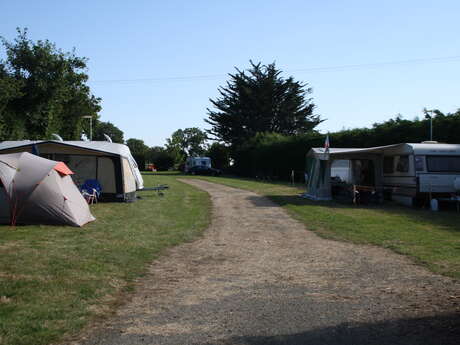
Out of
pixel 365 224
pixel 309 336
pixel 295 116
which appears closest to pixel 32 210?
pixel 365 224

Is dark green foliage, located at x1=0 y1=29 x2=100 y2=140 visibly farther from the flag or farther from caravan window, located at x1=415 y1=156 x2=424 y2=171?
caravan window, located at x1=415 y1=156 x2=424 y2=171

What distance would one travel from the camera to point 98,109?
145 ft

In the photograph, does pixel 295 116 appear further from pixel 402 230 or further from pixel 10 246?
pixel 10 246

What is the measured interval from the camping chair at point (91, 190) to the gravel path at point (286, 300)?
8.63 m

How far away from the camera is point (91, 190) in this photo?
17672 mm

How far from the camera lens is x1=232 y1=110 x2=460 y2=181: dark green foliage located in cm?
2062

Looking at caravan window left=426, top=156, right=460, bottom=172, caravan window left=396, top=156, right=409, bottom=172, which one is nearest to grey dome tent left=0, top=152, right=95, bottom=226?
caravan window left=396, top=156, right=409, bottom=172

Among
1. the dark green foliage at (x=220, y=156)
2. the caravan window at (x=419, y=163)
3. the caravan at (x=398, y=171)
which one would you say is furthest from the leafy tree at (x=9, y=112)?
the dark green foliage at (x=220, y=156)

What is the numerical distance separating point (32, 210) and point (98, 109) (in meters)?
33.7

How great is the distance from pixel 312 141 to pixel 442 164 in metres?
14.1

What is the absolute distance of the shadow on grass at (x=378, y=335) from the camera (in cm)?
448

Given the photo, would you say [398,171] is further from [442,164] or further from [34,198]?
[34,198]

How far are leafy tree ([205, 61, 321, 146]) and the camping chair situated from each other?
39065mm

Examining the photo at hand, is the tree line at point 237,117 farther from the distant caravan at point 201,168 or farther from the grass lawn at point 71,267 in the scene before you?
the grass lawn at point 71,267
